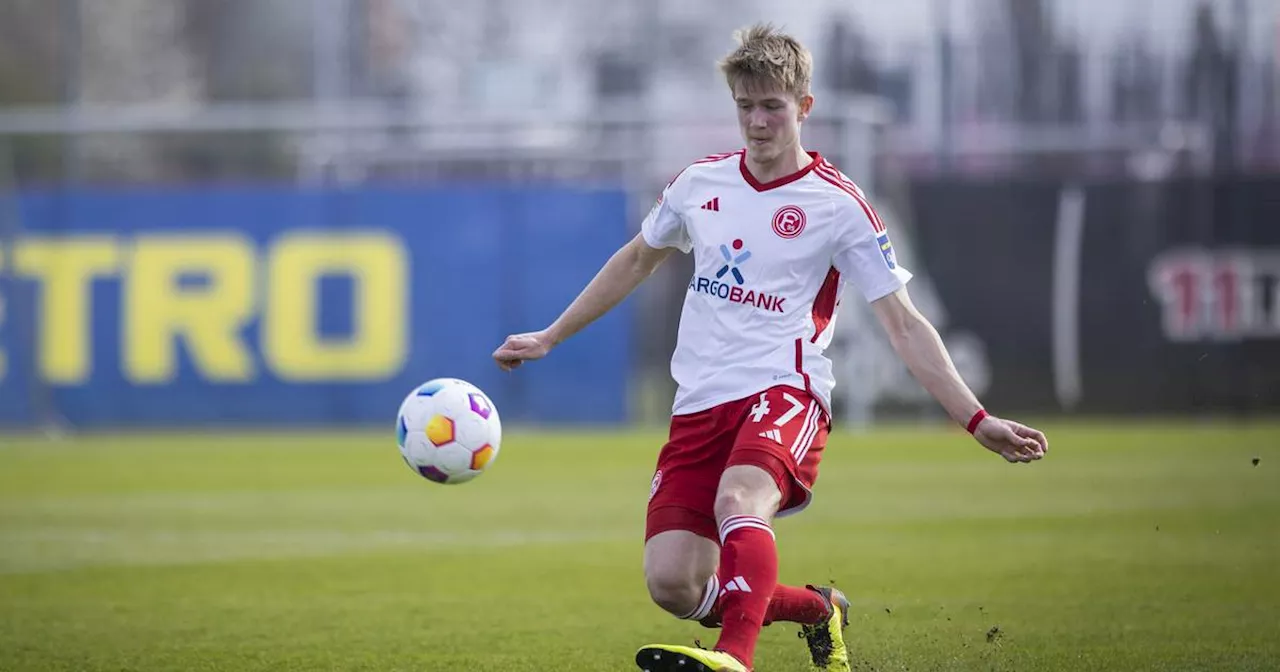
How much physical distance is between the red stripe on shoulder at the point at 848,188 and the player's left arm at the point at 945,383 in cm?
23

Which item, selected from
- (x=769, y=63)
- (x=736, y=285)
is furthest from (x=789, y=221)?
(x=769, y=63)

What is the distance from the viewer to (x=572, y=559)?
9.35 m

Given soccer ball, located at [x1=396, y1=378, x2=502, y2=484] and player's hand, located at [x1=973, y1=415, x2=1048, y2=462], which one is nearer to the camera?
player's hand, located at [x1=973, y1=415, x2=1048, y2=462]

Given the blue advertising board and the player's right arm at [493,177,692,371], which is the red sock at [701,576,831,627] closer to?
the player's right arm at [493,177,692,371]

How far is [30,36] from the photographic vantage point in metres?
30.5

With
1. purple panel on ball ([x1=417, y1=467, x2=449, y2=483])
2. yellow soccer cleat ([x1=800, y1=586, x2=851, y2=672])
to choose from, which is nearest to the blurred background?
yellow soccer cleat ([x1=800, y1=586, x2=851, y2=672])

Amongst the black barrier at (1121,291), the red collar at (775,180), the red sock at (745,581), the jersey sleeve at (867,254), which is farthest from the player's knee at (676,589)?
the black barrier at (1121,291)

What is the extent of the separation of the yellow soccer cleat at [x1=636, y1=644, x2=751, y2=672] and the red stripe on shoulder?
5.12 feet

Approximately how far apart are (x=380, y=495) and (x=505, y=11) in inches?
492

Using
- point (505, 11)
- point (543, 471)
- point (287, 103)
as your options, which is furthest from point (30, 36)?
point (543, 471)

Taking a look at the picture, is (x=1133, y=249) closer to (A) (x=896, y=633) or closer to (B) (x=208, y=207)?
(B) (x=208, y=207)

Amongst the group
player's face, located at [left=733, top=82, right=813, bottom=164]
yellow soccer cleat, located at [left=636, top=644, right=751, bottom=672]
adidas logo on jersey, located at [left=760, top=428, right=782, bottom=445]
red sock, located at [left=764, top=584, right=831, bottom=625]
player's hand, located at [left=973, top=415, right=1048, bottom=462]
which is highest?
player's face, located at [left=733, top=82, right=813, bottom=164]

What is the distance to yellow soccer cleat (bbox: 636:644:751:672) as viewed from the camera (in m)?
4.73

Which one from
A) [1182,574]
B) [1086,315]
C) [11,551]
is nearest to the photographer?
[1182,574]
